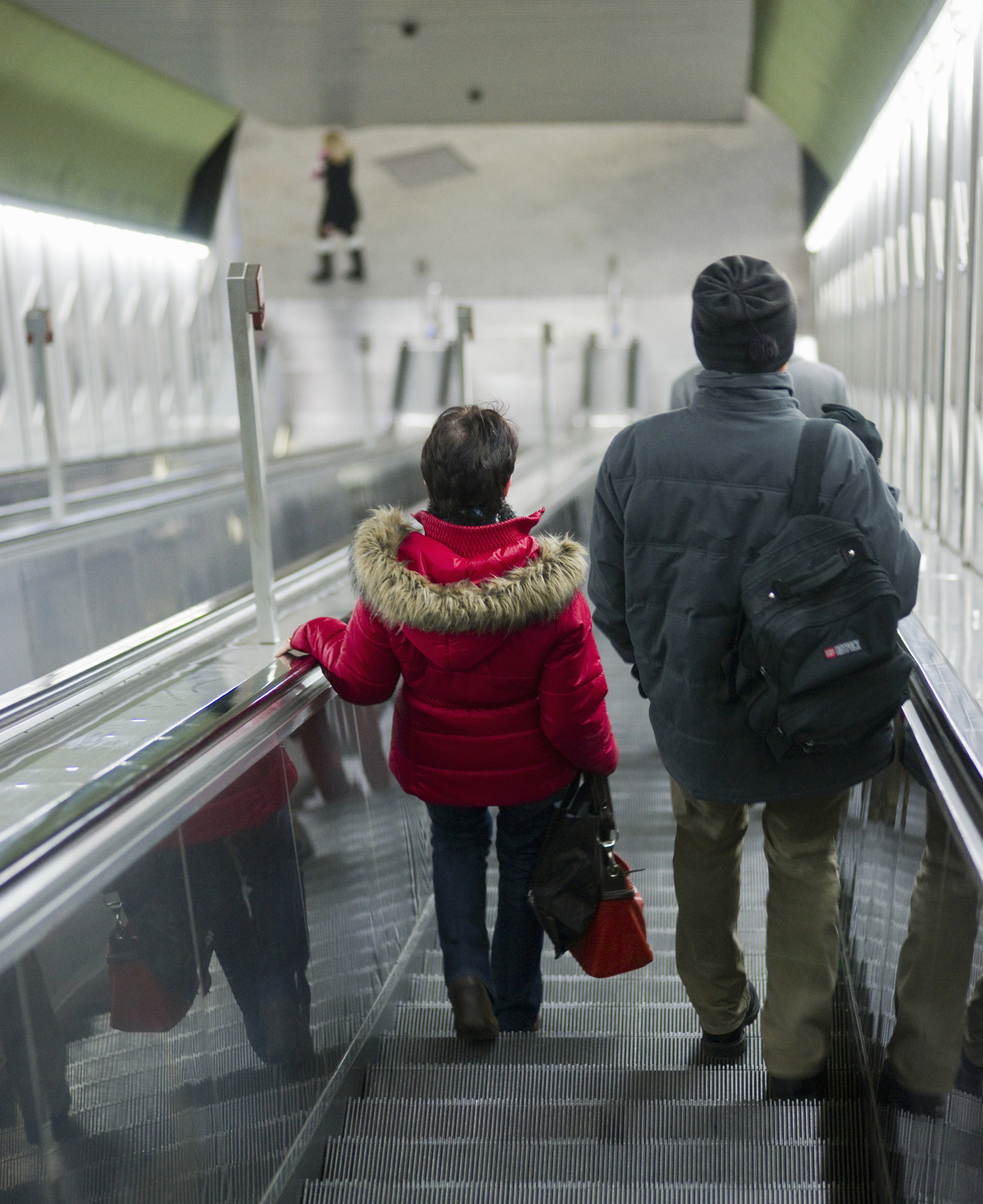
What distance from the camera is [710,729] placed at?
2.52 meters

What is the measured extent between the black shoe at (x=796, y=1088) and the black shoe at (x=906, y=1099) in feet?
0.83

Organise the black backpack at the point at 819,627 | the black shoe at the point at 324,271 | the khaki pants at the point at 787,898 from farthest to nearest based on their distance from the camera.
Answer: the black shoe at the point at 324,271 < the khaki pants at the point at 787,898 < the black backpack at the point at 819,627

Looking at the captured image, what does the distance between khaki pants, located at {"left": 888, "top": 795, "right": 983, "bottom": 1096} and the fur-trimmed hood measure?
0.87 m

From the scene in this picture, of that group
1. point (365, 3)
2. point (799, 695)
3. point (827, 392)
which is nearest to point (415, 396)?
point (365, 3)

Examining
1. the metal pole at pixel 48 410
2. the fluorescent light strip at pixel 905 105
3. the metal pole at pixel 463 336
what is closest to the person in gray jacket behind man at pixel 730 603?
the metal pole at pixel 463 336

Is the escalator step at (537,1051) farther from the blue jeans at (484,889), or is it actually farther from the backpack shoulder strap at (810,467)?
the backpack shoulder strap at (810,467)

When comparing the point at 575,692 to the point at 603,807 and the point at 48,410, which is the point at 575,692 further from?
the point at 48,410

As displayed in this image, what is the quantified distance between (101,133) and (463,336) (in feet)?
30.3

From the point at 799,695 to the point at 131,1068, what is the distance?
4.41 ft

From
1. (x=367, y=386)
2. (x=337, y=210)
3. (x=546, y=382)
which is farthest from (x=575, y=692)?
(x=337, y=210)

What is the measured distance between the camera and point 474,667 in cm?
267

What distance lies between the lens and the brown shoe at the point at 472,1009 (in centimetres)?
301

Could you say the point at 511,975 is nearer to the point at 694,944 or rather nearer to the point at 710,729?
the point at 694,944

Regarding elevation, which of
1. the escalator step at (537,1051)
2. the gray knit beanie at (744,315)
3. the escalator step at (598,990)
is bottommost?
the escalator step at (598,990)
